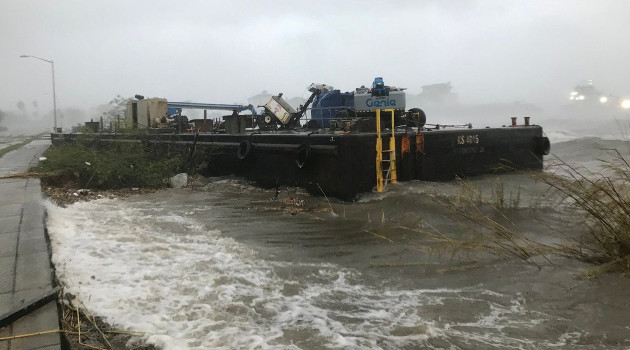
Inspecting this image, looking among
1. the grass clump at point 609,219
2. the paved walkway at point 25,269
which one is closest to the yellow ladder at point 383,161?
the grass clump at point 609,219

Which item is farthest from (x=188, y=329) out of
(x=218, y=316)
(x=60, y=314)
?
(x=60, y=314)

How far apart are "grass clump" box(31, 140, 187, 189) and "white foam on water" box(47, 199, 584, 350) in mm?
6162

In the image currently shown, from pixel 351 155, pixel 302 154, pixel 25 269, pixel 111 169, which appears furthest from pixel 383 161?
pixel 25 269

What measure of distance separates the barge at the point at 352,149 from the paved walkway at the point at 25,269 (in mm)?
5597

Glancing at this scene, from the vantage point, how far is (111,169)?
39.5ft

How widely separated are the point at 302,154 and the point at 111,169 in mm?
5443

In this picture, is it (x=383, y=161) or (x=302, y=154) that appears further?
(x=302, y=154)

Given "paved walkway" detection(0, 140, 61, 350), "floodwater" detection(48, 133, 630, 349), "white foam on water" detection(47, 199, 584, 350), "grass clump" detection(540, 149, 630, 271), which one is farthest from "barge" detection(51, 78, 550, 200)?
"paved walkway" detection(0, 140, 61, 350)

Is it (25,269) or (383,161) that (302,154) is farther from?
(25,269)

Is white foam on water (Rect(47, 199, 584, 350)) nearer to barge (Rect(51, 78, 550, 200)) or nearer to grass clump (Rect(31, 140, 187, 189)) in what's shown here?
barge (Rect(51, 78, 550, 200))

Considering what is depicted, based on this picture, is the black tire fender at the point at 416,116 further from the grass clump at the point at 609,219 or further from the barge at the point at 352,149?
the grass clump at the point at 609,219

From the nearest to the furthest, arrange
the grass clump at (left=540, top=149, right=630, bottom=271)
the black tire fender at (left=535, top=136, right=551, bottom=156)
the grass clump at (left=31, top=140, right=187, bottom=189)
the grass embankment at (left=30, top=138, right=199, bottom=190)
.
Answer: the grass clump at (left=540, top=149, right=630, bottom=271) → the grass embankment at (left=30, top=138, right=199, bottom=190) → the grass clump at (left=31, top=140, right=187, bottom=189) → the black tire fender at (left=535, top=136, right=551, bottom=156)

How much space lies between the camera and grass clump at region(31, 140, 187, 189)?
11992 millimetres

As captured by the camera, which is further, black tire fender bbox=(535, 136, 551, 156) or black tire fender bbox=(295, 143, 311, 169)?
black tire fender bbox=(535, 136, 551, 156)
